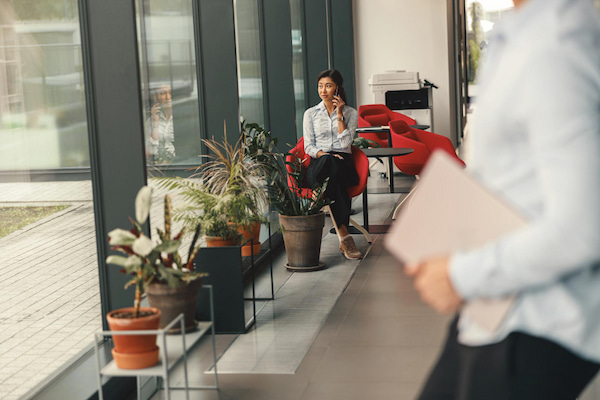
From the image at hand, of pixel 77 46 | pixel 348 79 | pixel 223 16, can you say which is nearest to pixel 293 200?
pixel 223 16

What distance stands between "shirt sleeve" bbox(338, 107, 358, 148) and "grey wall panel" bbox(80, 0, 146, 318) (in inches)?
120

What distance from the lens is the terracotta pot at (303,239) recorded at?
5762mm

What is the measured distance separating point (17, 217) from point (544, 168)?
7.69 ft

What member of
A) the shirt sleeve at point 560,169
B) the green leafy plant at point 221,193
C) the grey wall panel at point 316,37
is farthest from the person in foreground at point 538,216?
the grey wall panel at point 316,37

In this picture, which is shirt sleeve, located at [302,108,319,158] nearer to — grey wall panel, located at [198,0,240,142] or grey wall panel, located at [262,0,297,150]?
grey wall panel, located at [262,0,297,150]

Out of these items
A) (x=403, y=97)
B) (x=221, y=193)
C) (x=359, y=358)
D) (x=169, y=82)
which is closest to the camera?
(x=359, y=358)

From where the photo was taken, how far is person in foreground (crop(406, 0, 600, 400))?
1.09 metres

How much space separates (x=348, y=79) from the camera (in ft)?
38.3

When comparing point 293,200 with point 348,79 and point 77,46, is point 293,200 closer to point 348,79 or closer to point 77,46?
point 77,46

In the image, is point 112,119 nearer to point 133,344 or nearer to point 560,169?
point 133,344

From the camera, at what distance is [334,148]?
6.45 meters

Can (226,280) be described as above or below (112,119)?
below

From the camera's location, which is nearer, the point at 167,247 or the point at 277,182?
the point at 167,247

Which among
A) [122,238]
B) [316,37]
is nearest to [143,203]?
[122,238]
